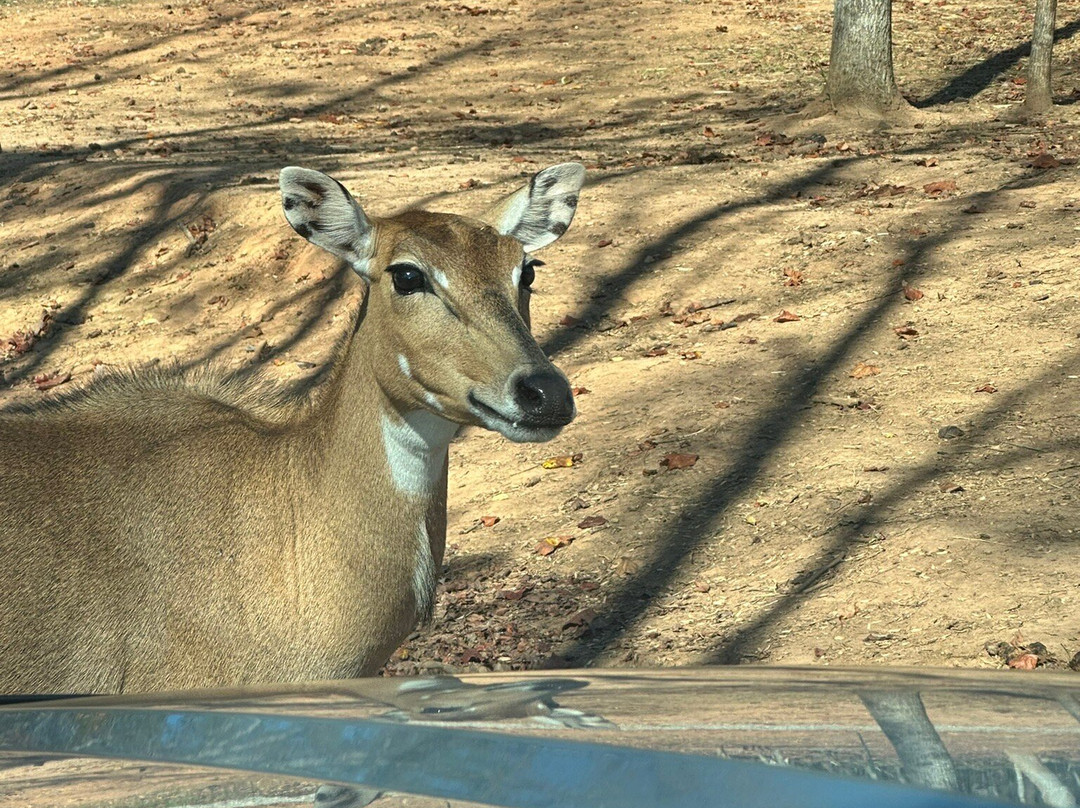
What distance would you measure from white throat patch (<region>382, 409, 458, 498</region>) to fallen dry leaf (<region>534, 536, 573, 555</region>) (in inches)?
103

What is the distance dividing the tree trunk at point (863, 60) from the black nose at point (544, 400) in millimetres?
12222

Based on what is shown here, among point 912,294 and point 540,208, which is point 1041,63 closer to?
point 912,294

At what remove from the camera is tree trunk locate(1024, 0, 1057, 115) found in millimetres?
14344

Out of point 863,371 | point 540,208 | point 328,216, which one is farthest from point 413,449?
point 863,371

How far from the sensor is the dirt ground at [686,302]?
609 centimetres

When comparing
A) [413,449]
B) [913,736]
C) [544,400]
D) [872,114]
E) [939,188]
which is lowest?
[939,188]

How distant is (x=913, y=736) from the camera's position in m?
1.79

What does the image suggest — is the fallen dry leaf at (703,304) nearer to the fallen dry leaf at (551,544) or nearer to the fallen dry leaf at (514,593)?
the fallen dry leaf at (551,544)

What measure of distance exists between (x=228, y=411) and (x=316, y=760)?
309 cm

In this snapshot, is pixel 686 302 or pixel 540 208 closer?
pixel 540 208

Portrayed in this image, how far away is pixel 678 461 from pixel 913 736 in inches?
221

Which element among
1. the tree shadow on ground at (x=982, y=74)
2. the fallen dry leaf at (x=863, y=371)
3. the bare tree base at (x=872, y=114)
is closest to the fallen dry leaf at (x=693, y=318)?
the fallen dry leaf at (x=863, y=371)

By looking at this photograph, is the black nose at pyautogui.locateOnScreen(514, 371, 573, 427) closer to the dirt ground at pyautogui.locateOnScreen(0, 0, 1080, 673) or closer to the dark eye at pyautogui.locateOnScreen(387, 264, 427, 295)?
the dark eye at pyautogui.locateOnScreen(387, 264, 427, 295)

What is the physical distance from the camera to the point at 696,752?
5.43 feet
